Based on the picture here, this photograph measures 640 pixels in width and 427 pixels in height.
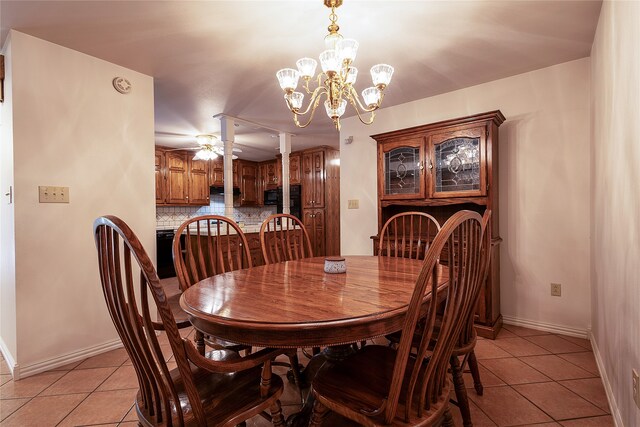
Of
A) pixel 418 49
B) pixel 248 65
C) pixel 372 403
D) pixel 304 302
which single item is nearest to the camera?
pixel 372 403

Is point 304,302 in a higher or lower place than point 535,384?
higher

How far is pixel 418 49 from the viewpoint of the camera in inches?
92.1

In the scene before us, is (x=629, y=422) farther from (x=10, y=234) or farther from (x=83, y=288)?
(x=10, y=234)

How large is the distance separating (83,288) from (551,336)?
3676 mm

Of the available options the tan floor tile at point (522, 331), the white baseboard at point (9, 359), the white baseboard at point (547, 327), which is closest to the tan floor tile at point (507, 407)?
the tan floor tile at point (522, 331)

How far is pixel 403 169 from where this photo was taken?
10.4ft

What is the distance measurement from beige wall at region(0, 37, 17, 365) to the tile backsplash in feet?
10.6

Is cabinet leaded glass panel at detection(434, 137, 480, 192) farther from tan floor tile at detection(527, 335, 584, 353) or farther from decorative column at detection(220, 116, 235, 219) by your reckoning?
decorative column at detection(220, 116, 235, 219)

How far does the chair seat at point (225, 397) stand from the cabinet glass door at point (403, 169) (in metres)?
2.35

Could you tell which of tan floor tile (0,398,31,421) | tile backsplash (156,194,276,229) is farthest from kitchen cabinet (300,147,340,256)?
tan floor tile (0,398,31,421)

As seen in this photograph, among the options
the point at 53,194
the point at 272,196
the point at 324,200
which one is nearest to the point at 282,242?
the point at 53,194

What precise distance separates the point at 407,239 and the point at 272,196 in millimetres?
3974

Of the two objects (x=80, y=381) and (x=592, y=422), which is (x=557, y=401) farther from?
→ (x=80, y=381)

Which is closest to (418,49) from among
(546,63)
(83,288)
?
(546,63)
